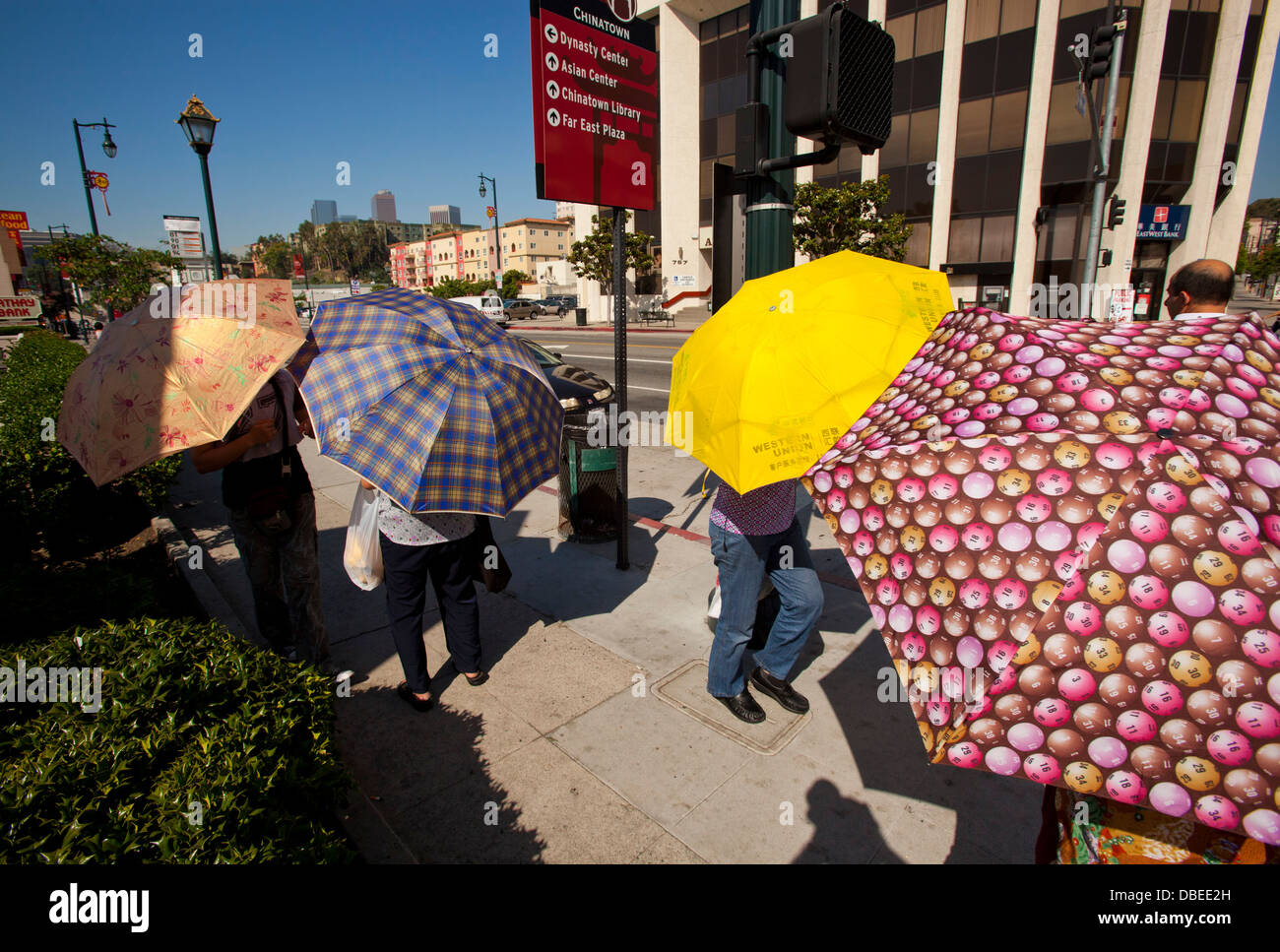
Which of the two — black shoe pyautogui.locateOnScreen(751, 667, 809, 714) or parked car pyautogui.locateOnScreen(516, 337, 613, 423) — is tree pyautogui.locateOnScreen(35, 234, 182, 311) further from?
black shoe pyautogui.locateOnScreen(751, 667, 809, 714)

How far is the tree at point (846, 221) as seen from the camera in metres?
27.0

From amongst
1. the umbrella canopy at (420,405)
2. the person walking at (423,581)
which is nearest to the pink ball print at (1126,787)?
the umbrella canopy at (420,405)

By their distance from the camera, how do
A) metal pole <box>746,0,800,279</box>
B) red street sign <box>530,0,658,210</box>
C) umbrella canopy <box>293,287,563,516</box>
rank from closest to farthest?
umbrella canopy <box>293,287,563,516</box> → metal pole <box>746,0,800,279</box> → red street sign <box>530,0,658,210</box>

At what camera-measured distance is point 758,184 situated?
3660 millimetres

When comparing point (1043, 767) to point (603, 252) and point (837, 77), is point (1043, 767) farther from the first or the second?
point (603, 252)

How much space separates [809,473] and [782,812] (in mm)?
1906

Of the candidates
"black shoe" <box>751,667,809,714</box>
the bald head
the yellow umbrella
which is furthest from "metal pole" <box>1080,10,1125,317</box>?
"black shoe" <box>751,667,809,714</box>

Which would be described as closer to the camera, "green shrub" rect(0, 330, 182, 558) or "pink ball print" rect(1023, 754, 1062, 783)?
"pink ball print" rect(1023, 754, 1062, 783)

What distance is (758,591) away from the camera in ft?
11.0

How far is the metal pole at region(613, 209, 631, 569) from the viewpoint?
16.7 feet

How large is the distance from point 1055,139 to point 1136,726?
33.9 m

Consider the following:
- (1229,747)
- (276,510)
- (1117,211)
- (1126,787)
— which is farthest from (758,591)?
(1117,211)

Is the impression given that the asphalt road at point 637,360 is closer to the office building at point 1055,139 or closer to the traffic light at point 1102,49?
the office building at point 1055,139
